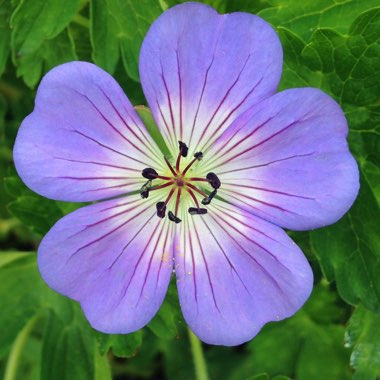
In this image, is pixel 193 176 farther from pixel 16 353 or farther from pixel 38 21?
pixel 16 353

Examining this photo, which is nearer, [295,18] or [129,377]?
[295,18]

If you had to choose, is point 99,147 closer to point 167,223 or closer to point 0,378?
point 167,223

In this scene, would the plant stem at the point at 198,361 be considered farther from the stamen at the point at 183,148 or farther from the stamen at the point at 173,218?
the stamen at the point at 183,148

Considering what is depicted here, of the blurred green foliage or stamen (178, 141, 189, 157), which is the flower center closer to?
stamen (178, 141, 189, 157)

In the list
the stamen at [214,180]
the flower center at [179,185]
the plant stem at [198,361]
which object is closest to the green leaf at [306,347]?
the plant stem at [198,361]

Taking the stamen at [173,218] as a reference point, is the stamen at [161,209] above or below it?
above

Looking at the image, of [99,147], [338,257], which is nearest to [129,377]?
[338,257]
